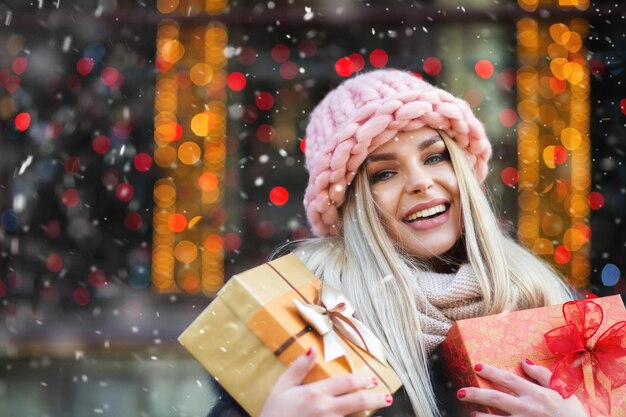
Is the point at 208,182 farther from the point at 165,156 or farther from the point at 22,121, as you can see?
the point at 22,121

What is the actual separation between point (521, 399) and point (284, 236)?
2790 millimetres

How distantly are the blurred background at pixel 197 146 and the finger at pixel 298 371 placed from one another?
2.64 m

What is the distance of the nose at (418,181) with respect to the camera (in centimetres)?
193

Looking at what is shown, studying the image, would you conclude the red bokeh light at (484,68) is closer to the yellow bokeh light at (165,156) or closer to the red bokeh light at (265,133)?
the red bokeh light at (265,133)

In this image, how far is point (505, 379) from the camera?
155cm

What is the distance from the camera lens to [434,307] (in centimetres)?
190

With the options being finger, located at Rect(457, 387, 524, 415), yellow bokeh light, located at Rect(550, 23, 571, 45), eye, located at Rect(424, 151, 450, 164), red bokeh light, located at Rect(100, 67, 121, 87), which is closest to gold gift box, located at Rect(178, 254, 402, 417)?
finger, located at Rect(457, 387, 524, 415)

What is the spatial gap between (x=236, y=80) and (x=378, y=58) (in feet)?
2.80

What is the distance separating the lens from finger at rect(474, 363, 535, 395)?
5.07ft

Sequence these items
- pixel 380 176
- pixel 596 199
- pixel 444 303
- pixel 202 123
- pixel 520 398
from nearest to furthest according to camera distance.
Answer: pixel 520 398 → pixel 444 303 → pixel 380 176 → pixel 596 199 → pixel 202 123

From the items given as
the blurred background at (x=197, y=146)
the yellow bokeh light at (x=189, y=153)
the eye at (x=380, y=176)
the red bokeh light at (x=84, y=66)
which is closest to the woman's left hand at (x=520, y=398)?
the eye at (x=380, y=176)

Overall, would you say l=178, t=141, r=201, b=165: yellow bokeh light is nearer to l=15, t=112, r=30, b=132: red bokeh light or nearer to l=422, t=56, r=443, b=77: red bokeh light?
l=15, t=112, r=30, b=132: red bokeh light

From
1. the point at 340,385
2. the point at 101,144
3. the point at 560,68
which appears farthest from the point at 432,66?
the point at 340,385

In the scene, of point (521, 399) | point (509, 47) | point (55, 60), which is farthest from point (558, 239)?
point (55, 60)
